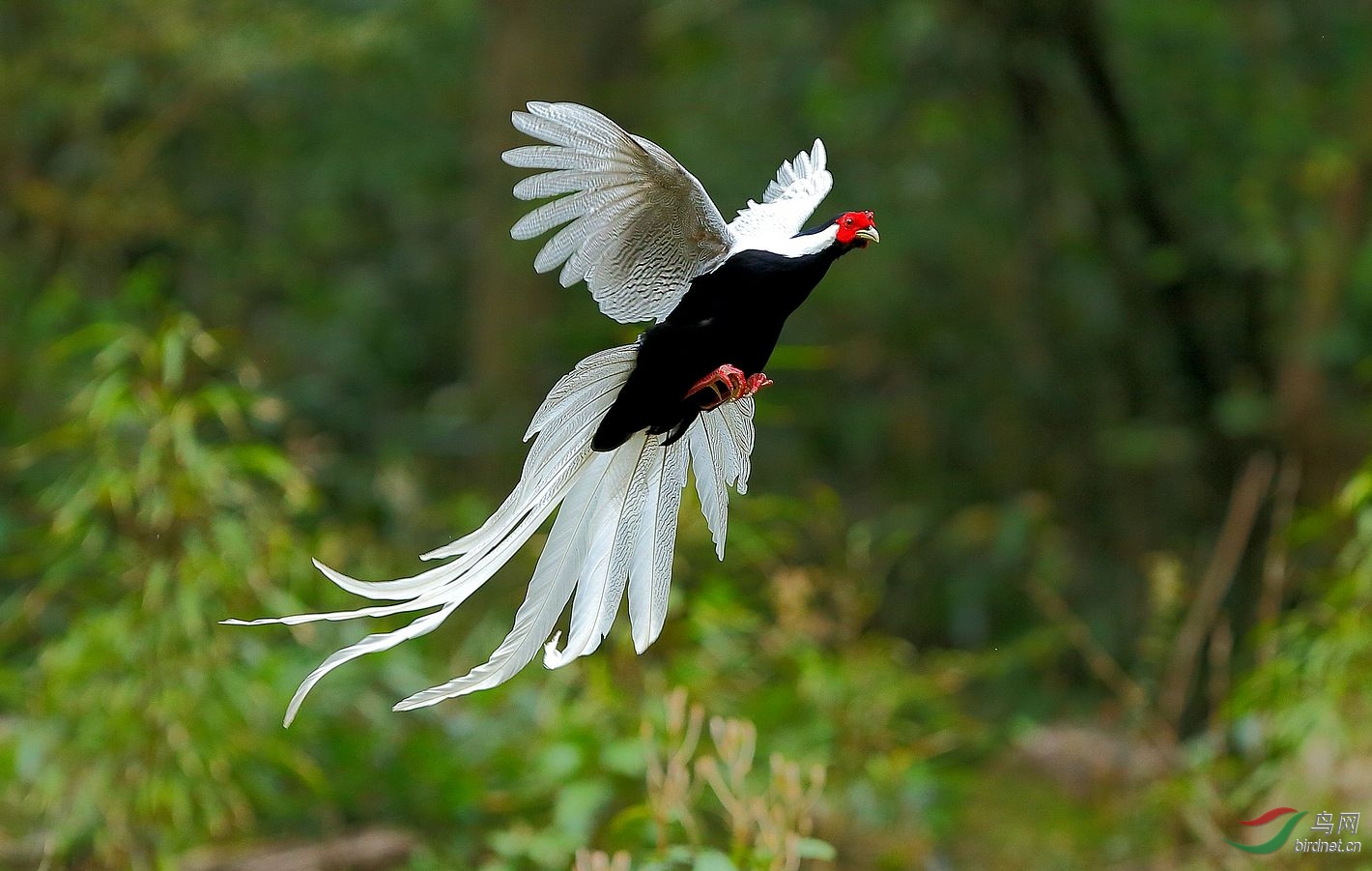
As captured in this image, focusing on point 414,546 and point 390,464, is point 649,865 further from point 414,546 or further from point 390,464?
point 390,464

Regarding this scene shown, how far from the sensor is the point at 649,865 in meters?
2.25

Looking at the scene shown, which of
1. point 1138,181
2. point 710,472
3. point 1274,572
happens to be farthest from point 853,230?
point 1138,181

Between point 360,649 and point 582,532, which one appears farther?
point 582,532

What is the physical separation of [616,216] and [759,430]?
5.76 metres

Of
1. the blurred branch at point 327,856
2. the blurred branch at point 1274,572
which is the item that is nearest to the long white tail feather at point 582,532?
the blurred branch at point 327,856

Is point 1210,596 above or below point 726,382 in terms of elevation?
below

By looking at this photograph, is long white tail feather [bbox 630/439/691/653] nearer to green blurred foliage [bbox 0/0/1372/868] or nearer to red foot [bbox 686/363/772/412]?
red foot [bbox 686/363/772/412]

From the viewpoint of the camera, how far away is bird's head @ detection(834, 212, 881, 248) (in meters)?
1.42

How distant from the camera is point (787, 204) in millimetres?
1570

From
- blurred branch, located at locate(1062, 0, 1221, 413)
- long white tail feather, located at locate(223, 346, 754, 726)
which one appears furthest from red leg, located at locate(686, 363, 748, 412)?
blurred branch, located at locate(1062, 0, 1221, 413)

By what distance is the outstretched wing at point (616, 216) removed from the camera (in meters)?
1.39

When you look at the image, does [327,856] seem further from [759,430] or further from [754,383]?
[759,430]

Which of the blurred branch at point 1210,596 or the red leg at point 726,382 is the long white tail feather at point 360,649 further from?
the blurred branch at point 1210,596

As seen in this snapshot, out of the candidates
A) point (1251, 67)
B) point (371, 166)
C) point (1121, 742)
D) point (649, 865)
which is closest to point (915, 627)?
point (1121, 742)
